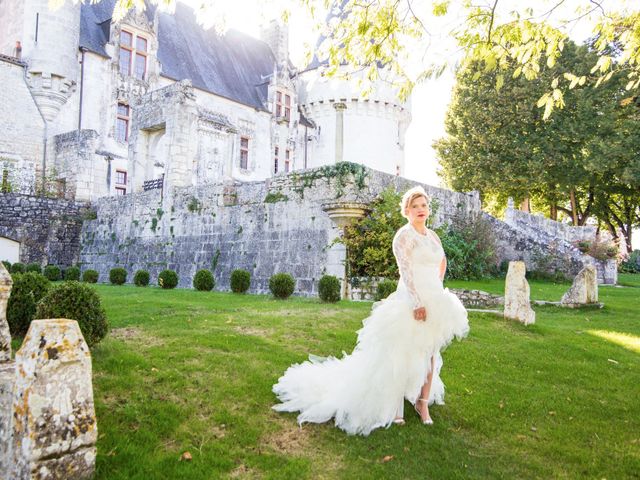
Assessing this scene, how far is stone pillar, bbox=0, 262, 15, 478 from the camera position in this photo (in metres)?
3.36

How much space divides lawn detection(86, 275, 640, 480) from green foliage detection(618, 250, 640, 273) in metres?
24.5

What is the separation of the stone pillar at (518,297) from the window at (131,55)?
22.0 metres

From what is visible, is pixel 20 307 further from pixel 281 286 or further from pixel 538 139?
pixel 538 139

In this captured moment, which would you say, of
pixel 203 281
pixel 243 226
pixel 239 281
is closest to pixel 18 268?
pixel 203 281

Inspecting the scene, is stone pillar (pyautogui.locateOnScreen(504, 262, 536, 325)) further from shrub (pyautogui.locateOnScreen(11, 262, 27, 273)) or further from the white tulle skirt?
shrub (pyautogui.locateOnScreen(11, 262, 27, 273))

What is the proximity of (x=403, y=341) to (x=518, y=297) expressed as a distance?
16.3 ft

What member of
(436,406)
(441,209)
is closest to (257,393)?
(436,406)

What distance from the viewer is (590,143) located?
90.1 feet

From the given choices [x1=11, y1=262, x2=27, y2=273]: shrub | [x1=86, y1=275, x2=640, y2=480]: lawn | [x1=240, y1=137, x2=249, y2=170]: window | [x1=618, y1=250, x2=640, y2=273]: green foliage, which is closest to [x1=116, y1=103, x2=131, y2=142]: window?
[x1=240, y1=137, x2=249, y2=170]: window

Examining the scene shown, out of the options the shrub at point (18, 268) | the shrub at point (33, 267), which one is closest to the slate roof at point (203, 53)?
the shrub at point (33, 267)

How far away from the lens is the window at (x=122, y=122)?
2522 centimetres

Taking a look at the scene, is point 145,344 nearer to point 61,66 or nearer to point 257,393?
point 257,393

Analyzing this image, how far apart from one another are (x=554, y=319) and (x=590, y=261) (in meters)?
9.86

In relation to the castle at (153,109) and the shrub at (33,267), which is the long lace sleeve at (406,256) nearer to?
the castle at (153,109)
